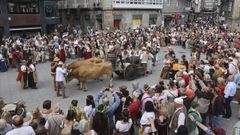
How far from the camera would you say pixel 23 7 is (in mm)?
28016

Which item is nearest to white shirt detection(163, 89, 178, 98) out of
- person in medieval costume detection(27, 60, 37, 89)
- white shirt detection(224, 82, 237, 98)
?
white shirt detection(224, 82, 237, 98)

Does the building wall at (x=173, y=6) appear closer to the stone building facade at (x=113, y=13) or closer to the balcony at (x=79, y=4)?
the stone building facade at (x=113, y=13)

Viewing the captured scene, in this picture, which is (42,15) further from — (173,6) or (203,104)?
(203,104)

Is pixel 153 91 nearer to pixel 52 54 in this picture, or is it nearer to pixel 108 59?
pixel 108 59

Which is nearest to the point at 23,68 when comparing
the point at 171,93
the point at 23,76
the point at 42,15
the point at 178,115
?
the point at 23,76

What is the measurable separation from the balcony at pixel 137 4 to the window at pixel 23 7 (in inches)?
367

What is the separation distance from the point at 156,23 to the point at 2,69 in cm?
2926

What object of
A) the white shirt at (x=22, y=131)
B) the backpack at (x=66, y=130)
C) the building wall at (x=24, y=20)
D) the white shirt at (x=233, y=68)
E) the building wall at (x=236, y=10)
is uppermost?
the building wall at (x=236, y=10)

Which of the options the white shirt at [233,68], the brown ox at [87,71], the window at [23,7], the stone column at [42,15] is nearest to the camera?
the white shirt at [233,68]

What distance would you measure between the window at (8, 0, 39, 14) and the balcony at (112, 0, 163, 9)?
30.6 ft

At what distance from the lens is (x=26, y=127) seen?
5.04 m

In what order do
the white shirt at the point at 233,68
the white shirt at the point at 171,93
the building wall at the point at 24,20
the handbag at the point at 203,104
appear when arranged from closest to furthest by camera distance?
the handbag at the point at 203,104
the white shirt at the point at 171,93
the white shirt at the point at 233,68
the building wall at the point at 24,20

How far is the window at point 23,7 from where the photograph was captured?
1050 inches

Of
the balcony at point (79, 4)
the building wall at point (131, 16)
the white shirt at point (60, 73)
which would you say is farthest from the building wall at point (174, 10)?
the white shirt at point (60, 73)
